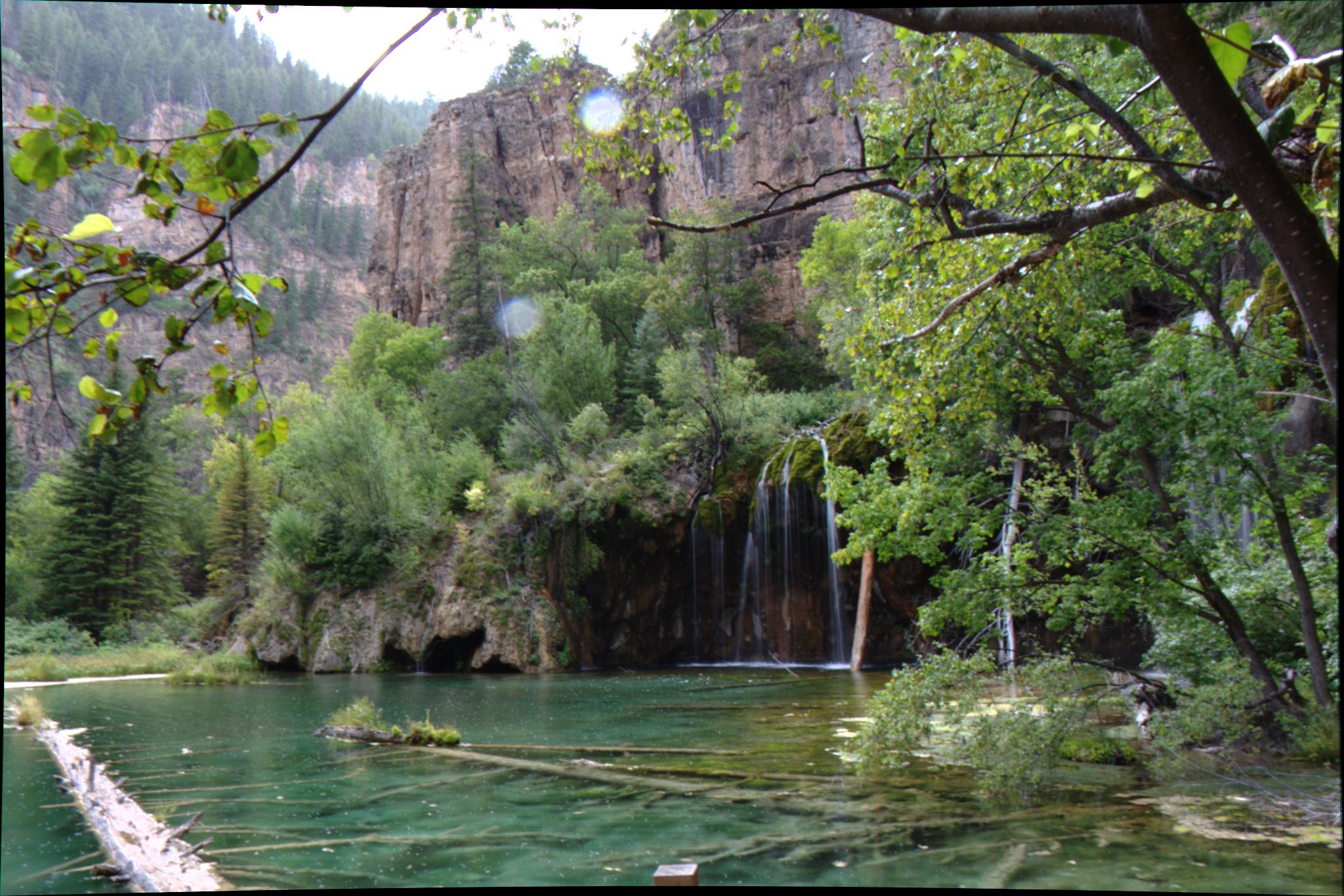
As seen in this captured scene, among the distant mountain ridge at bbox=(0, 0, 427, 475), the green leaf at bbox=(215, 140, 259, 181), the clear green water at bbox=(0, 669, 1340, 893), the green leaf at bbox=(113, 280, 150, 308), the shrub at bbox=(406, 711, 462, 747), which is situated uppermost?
the distant mountain ridge at bbox=(0, 0, 427, 475)

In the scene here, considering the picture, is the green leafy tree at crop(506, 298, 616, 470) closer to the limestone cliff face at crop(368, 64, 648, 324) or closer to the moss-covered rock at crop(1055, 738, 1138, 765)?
the limestone cliff face at crop(368, 64, 648, 324)

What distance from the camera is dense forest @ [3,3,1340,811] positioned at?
482 cm

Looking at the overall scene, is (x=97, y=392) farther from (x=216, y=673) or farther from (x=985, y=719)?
(x=216, y=673)

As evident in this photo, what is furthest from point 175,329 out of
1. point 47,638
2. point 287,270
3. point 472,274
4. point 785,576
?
point 287,270

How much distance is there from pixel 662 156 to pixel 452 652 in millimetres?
17568

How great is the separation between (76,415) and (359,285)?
175ft

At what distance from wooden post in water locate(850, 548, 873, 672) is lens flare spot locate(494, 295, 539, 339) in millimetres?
20399

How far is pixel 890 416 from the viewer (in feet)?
22.4

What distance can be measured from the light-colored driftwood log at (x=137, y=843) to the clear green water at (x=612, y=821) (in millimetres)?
142

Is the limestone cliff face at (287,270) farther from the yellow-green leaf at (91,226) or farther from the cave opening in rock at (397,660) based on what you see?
the yellow-green leaf at (91,226)

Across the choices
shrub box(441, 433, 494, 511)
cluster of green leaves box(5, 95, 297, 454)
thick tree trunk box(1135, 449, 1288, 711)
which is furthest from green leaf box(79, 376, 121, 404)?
shrub box(441, 433, 494, 511)

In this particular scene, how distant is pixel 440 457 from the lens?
27.3 m

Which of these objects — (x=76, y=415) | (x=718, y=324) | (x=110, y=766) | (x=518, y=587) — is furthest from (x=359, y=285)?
(x=110, y=766)

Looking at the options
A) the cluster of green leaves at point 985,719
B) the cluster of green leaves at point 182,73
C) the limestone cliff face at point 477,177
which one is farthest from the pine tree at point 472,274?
the cluster of green leaves at point 985,719
